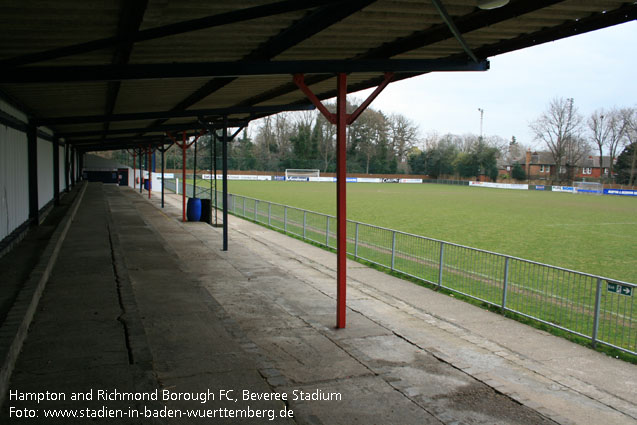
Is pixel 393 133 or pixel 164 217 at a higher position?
pixel 393 133

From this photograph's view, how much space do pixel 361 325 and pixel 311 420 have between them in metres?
3.17

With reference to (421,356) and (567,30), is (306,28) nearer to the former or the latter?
(567,30)

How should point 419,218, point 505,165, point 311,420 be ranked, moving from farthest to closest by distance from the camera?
point 505,165
point 419,218
point 311,420

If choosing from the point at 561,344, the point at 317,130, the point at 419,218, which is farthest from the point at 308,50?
the point at 317,130

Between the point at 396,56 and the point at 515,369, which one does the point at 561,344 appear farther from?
the point at 396,56

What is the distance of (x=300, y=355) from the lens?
20.4 feet

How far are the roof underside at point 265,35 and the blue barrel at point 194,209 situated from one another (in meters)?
11.9

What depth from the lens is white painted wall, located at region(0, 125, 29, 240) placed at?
9.70m

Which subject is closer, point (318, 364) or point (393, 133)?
point (318, 364)

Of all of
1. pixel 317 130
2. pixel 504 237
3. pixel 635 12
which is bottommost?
pixel 504 237

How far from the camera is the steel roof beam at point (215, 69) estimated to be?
606 centimetres

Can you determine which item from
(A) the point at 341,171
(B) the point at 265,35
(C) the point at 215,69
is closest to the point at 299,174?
(A) the point at 341,171

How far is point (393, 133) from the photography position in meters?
96.2

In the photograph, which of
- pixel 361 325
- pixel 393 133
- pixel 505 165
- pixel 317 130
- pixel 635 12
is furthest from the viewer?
pixel 505 165
